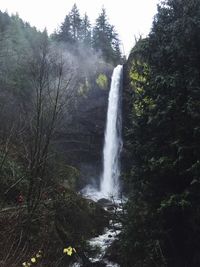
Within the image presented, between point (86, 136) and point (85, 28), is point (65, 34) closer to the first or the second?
point (85, 28)

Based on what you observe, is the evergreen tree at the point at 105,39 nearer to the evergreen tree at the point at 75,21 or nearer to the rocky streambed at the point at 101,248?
the evergreen tree at the point at 75,21

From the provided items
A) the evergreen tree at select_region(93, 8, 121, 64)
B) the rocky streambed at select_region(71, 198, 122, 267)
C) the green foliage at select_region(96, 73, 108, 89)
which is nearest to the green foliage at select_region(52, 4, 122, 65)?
the evergreen tree at select_region(93, 8, 121, 64)

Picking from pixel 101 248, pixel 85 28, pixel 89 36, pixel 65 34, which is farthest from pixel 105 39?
pixel 101 248

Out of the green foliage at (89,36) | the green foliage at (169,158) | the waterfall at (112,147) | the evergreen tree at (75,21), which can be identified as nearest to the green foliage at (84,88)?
the waterfall at (112,147)

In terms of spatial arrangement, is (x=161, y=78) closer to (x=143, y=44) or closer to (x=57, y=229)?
(x=143, y=44)

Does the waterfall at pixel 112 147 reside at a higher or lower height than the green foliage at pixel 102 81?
lower

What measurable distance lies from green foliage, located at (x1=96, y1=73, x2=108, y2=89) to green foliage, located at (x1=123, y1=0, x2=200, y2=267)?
793 inches

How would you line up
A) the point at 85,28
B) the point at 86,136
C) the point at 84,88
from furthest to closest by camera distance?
the point at 85,28 → the point at 84,88 → the point at 86,136

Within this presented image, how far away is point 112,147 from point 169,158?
59.9 ft

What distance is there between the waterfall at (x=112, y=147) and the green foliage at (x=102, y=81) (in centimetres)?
118

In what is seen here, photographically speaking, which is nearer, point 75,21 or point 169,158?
point 169,158

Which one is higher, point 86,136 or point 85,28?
point 85,28

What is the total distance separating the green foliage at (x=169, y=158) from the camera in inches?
324

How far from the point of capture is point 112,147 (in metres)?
26.8
